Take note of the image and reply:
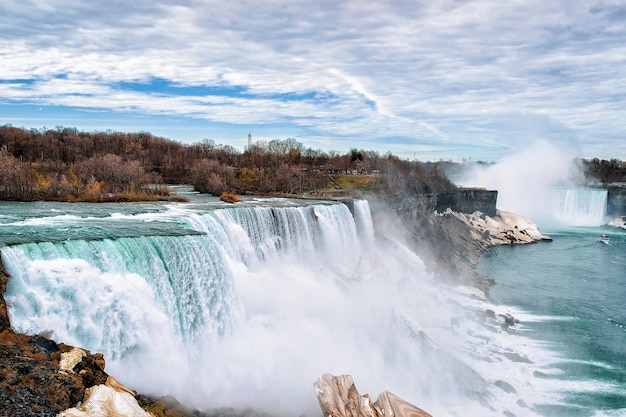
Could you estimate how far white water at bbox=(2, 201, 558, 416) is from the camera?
35.6ft

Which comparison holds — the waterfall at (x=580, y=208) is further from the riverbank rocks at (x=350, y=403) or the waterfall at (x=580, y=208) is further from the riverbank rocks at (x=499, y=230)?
the riverbank rocks at (x=350, y=403)

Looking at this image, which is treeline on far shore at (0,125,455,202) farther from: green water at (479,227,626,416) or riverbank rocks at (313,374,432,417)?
riverbank rocks at (313,374,432,417)

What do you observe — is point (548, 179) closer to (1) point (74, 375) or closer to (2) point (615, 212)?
(2) point (615, 212)

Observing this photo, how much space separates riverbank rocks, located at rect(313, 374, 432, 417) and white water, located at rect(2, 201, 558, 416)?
69.1 inches

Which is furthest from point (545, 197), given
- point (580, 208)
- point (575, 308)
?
point (575, 308)

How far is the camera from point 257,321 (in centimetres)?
1567

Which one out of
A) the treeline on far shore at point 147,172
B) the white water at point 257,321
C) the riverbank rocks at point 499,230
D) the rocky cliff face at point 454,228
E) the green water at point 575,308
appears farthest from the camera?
the riverbank rocks at point 499,230

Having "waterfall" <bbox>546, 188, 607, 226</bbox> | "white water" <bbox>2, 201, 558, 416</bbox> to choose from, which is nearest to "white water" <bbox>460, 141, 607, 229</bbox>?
"waterfall" <bbox>546, 188, 607, 226</bbox>

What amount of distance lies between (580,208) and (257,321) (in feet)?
194

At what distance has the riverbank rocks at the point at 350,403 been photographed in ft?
31.6

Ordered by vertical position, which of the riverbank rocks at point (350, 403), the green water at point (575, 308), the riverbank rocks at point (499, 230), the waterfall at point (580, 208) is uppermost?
the waterfall at point (580, 208)

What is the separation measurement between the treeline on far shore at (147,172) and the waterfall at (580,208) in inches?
808

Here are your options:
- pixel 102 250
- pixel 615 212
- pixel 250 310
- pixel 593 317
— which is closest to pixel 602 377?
pixel 593 317

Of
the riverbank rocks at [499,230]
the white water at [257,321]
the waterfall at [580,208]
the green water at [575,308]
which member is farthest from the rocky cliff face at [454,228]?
the waterfall at [580,208]
